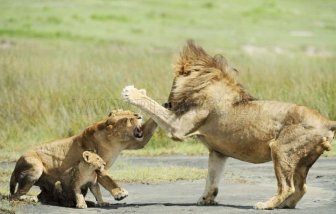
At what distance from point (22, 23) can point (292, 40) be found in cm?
1115

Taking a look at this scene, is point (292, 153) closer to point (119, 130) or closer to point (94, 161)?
point (119, 130)

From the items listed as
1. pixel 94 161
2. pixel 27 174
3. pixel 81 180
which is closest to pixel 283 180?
pixel 94 161

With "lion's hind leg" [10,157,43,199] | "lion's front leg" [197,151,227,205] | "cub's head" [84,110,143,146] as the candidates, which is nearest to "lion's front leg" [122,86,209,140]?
"cub's head" [84,110,143,146]

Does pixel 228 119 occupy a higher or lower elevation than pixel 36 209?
higher

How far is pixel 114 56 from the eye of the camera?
23.6 metres

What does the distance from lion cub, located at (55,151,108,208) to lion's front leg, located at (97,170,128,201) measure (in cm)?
5

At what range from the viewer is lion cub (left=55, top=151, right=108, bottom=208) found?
10.2 m

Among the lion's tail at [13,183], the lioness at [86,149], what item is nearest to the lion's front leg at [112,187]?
the lioness at [86,149]

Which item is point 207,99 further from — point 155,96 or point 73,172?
point 155,96

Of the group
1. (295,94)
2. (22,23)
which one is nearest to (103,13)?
(22,23)

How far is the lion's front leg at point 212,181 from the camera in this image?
1044cm

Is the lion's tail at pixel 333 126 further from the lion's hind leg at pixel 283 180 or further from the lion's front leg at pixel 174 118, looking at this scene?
the lion's front leg at pixel 174 118

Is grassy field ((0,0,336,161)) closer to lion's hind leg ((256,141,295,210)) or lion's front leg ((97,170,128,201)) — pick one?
lion's front leg ((97,170,128,201))

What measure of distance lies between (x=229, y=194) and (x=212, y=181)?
93 cm
